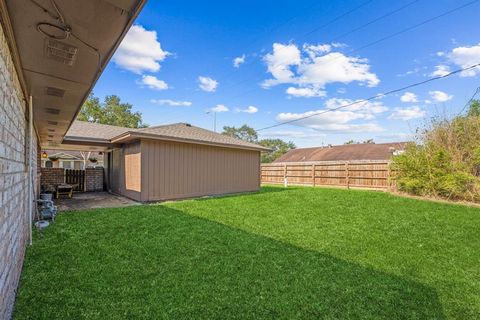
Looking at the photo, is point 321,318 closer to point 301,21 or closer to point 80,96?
point 80,96

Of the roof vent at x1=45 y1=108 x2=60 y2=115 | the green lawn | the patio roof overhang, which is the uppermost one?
the patio roof overhang

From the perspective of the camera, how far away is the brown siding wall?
8469 mm

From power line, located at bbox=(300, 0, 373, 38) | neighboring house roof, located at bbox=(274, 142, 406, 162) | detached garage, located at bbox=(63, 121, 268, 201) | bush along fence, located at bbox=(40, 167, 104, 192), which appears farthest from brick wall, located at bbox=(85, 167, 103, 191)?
neighboring house roof, located at bbox=(274, 142, 406, 162)

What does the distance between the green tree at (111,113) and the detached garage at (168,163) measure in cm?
1839

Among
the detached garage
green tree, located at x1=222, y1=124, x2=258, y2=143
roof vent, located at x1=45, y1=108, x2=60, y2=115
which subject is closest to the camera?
roof vent, located at x1=45, y1=108, x2=60, y2=115

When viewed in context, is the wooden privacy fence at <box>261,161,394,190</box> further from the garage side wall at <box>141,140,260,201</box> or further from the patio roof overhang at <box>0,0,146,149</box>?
the patio roof overhang at <box>0,0,146,149</box>

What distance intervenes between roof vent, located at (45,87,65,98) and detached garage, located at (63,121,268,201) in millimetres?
4236

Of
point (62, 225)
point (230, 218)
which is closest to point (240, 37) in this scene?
point (230, 218)

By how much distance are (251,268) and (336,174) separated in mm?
11347

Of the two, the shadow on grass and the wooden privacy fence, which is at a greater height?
the wooden privacy fence

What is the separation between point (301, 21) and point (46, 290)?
12221 mm

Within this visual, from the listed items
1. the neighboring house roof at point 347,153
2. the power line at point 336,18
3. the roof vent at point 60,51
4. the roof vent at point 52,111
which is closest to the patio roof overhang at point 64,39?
the roof vent at point 60,51

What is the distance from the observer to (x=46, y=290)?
269 centimetres

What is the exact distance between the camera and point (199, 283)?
9.78ft
